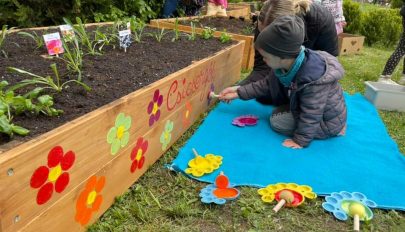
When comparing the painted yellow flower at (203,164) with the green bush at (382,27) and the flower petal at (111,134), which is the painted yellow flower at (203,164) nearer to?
the flower petal at (111,134)

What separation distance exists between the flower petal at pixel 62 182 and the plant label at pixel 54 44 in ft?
3.72

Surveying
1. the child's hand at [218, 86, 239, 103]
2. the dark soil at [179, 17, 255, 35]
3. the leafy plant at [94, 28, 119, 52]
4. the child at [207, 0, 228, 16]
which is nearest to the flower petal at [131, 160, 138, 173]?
the leafy plant at [94, 28, 119, 52]

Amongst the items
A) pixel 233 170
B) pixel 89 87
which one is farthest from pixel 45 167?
pixel 233 170

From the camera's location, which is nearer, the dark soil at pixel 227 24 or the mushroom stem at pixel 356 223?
the mushroom stem at pixel 356 223

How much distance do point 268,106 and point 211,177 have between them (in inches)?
53.5

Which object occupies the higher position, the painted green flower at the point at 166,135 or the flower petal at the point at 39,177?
the flower petal at the point at 39,177

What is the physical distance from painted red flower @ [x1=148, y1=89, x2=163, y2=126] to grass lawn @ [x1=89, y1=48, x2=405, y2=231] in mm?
303

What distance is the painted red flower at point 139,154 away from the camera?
187 centimetres

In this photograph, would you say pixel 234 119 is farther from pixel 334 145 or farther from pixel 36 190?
pixel 36 190

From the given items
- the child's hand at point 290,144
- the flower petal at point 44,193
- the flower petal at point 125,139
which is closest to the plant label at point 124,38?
the flower petal at point 125,139

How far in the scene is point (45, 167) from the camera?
1.22 metres

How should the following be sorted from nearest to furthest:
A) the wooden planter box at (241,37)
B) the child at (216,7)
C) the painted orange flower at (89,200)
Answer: the painted orange flower at (89,200), the wooden planter box at (241,37), the child at (216,7)

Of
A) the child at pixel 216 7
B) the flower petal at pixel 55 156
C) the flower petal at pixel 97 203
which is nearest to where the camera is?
the flower petal at pixel 55 156

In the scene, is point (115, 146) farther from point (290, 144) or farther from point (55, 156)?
point (290, 144)
